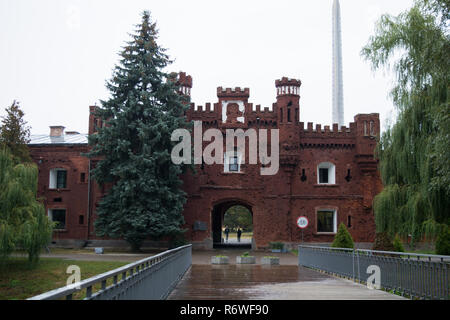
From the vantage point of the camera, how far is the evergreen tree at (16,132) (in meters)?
31.2

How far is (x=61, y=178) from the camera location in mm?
34594

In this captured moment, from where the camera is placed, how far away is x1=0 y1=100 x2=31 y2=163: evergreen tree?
102 ft

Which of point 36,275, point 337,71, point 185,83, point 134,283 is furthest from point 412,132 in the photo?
point 337,71

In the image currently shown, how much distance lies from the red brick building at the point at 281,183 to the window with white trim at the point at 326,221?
7cm

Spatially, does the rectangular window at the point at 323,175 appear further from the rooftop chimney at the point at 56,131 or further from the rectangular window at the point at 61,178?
the rooftop chimney at the point at 56,131

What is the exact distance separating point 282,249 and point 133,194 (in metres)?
11.2

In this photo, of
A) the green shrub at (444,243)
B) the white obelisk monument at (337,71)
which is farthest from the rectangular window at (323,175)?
the white obelisk monument at (337,71)

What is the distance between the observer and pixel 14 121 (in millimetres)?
31812

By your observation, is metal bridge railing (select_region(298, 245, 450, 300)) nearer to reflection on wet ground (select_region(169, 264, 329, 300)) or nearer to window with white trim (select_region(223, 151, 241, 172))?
reflection on wet ground (select_region(169, 264, 329, 300))

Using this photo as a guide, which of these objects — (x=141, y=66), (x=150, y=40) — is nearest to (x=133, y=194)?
(x=141, y=66)

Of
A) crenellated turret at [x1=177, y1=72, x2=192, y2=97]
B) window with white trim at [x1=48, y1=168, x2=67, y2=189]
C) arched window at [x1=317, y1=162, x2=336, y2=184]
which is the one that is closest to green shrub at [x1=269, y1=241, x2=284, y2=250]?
arched window at [x1=317, y1=162, x2=336, y2=184]

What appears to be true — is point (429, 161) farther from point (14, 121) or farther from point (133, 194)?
point (14, 121)

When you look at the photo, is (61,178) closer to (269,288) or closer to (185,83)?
(185,83)
